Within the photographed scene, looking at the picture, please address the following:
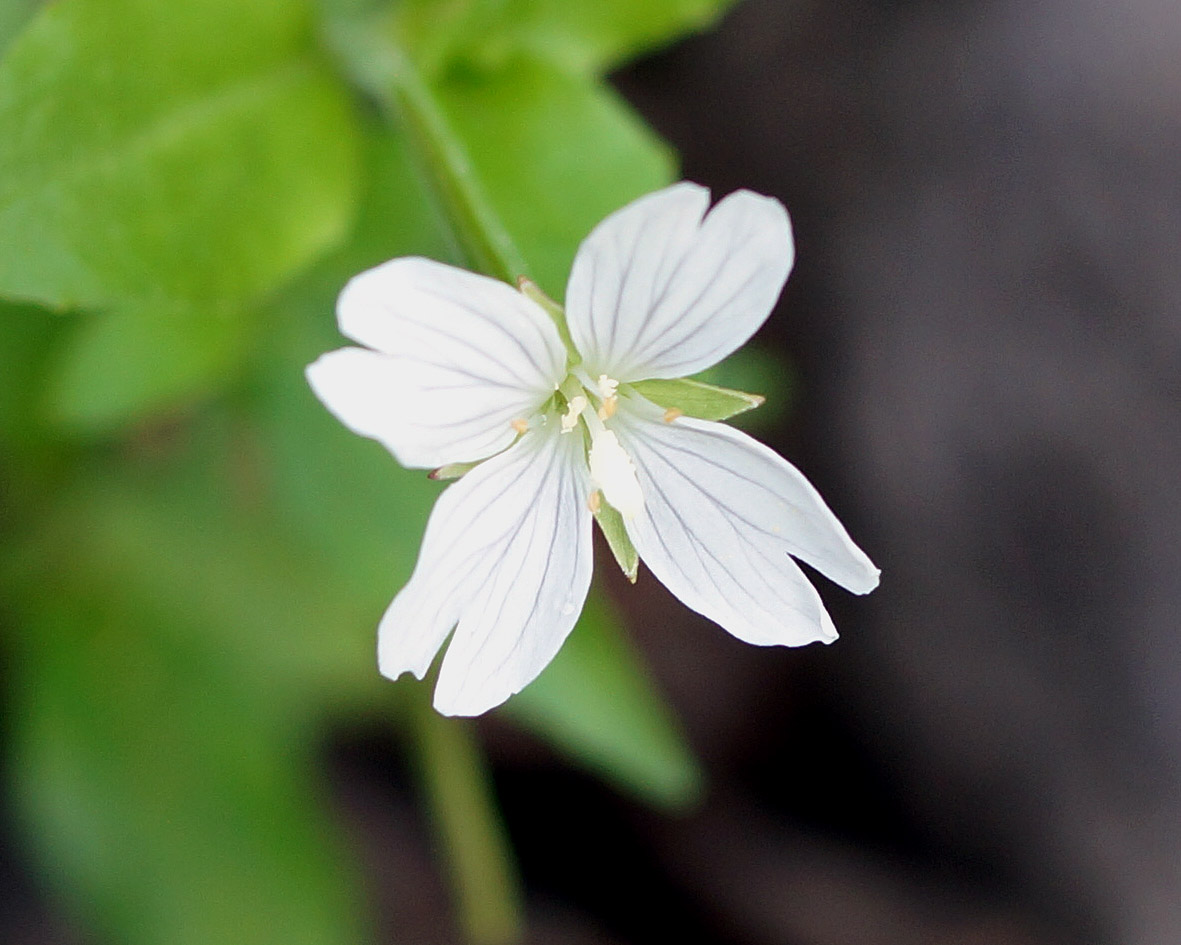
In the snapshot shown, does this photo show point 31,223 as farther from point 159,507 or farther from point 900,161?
point 900,161

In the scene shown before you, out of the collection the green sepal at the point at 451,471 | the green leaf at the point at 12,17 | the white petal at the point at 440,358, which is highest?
the green leaf at the point at 12,17

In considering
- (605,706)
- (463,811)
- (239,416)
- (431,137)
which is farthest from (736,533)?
(239,416)

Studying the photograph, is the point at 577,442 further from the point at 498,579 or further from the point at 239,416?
the point at 239,416

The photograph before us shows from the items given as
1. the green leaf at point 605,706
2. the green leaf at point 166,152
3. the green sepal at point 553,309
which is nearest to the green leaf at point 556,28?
the green leaf at point 166,152

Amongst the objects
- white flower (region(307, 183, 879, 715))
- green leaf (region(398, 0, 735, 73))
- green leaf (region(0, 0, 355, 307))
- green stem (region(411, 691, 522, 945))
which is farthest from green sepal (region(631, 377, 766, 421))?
green stem (region(411, 691, 522, 945))

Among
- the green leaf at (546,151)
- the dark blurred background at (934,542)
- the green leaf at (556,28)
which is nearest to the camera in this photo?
the green leaf at (546,151)

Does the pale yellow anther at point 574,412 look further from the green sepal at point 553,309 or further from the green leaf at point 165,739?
the green leaf at point 165,739

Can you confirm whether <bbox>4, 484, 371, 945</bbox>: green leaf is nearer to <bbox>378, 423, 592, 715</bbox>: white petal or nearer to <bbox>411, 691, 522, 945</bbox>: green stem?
<bbox>411, 691, 522, 945</bbox>: green stem
